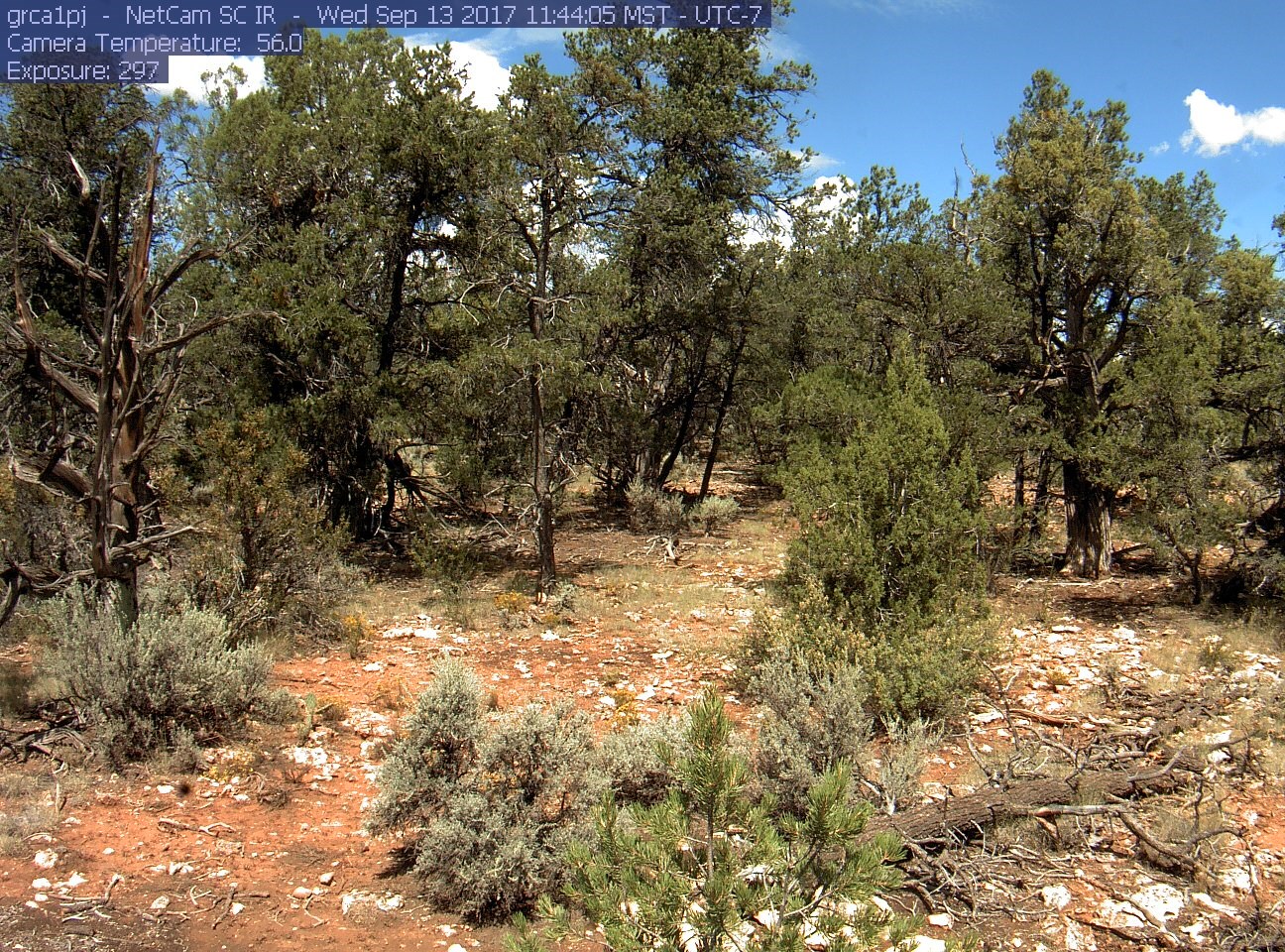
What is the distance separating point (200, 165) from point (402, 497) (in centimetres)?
707

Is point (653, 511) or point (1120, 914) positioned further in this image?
point (653, 511)

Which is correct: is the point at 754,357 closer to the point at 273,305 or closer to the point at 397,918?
the point at 273,305

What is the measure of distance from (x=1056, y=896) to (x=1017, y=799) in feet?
2.38

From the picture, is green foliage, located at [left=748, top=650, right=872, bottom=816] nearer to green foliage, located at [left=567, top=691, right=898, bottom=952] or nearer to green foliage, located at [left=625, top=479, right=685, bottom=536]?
green foliage, located at [left=567, top=691, right=898, bottom=952]

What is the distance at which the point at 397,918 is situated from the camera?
4.79 meters

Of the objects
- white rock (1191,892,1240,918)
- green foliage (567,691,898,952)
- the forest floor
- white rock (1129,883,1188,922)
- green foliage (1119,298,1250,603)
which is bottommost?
white rock (1191,892,1240,918)

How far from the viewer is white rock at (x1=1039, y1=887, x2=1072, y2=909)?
16.3ft

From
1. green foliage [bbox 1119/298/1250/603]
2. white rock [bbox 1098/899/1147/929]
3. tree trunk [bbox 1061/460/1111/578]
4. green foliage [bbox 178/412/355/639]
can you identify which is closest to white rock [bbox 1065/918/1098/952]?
white rock [bbox 1098/899/1147/929]

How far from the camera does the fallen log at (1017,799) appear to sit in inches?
211

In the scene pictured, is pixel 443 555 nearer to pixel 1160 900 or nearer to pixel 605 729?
pixel 605 729

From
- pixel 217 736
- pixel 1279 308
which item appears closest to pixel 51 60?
pixel 217 736

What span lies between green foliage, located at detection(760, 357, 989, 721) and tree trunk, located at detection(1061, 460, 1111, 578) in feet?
21.4

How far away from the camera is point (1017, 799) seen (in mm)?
5676

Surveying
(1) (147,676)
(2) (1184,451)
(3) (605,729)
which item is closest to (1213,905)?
(3) (605,729)
